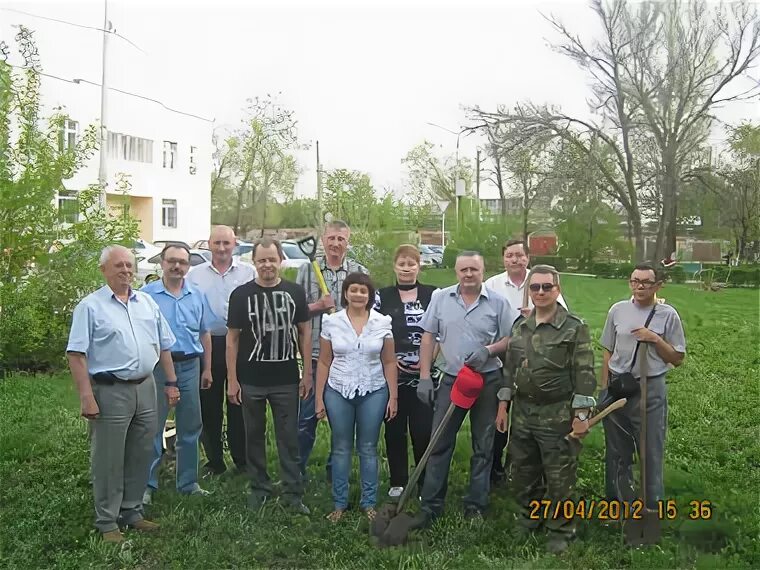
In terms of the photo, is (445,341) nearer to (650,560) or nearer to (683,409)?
(650,560)

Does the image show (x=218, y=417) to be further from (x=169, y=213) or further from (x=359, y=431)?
(x=169, y=213)

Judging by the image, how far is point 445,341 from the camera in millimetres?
3932

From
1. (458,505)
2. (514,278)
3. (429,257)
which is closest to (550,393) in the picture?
(514,278)

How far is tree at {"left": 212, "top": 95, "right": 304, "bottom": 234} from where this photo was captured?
4949 mm

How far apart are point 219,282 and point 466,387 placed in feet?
5.68

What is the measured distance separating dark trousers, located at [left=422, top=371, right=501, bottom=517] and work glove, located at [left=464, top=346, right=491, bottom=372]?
117 millimetres

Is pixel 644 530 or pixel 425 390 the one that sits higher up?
pixel 425 390

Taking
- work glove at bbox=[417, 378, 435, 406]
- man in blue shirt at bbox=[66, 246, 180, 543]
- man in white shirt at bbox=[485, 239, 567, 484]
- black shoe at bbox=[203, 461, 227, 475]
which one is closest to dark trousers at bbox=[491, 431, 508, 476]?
work glove at bbox=[417, 378, 435, 406]

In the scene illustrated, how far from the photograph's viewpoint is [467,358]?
3.87 meters

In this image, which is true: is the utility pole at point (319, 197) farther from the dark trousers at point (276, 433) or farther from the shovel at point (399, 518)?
the shovel at point (399, 518)

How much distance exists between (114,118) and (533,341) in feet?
11.5

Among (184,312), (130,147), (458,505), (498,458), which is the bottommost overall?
(458,505)

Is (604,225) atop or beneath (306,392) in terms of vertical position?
atop

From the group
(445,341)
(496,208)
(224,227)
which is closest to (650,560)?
(445,341)
